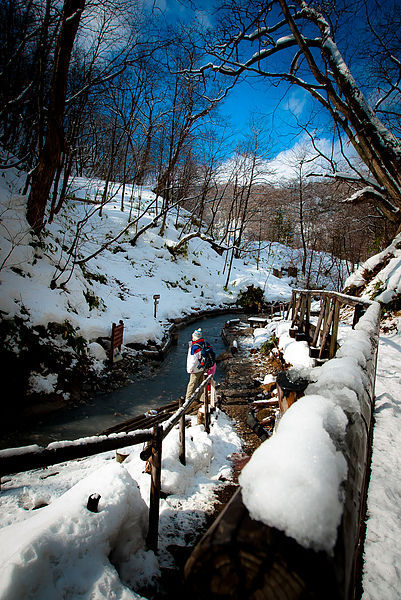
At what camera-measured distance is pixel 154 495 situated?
2512 mm

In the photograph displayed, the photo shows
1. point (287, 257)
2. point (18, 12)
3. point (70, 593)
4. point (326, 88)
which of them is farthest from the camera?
point (287, 257)

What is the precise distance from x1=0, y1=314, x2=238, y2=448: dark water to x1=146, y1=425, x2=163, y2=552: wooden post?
4.17m

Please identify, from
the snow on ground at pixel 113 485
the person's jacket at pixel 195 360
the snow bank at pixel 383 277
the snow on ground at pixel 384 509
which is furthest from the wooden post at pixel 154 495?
the snow bank at pixel 383 277

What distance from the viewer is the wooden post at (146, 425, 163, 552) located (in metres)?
2.47

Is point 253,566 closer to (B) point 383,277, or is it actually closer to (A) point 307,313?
(A) point 307,313

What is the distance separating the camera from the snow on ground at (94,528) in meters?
1.48

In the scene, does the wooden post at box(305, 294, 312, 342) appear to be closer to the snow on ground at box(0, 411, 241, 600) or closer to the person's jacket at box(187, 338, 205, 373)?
the person's jacket at box(187, 338, 205, 373)

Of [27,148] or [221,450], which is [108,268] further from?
[221,450]

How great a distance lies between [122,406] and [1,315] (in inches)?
157

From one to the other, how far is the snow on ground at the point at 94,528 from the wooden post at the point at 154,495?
76 mm

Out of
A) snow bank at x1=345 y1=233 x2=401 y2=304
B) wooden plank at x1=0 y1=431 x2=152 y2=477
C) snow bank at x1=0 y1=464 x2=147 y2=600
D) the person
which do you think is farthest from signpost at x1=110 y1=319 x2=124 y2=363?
snow bank at x1=345 y1=233 x2=401 y2=304

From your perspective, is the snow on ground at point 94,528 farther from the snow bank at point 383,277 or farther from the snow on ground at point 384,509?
the snow bank at point 383,277

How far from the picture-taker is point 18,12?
31.1ft

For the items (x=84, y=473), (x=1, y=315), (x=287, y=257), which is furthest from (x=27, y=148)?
(x=287, y=257)
